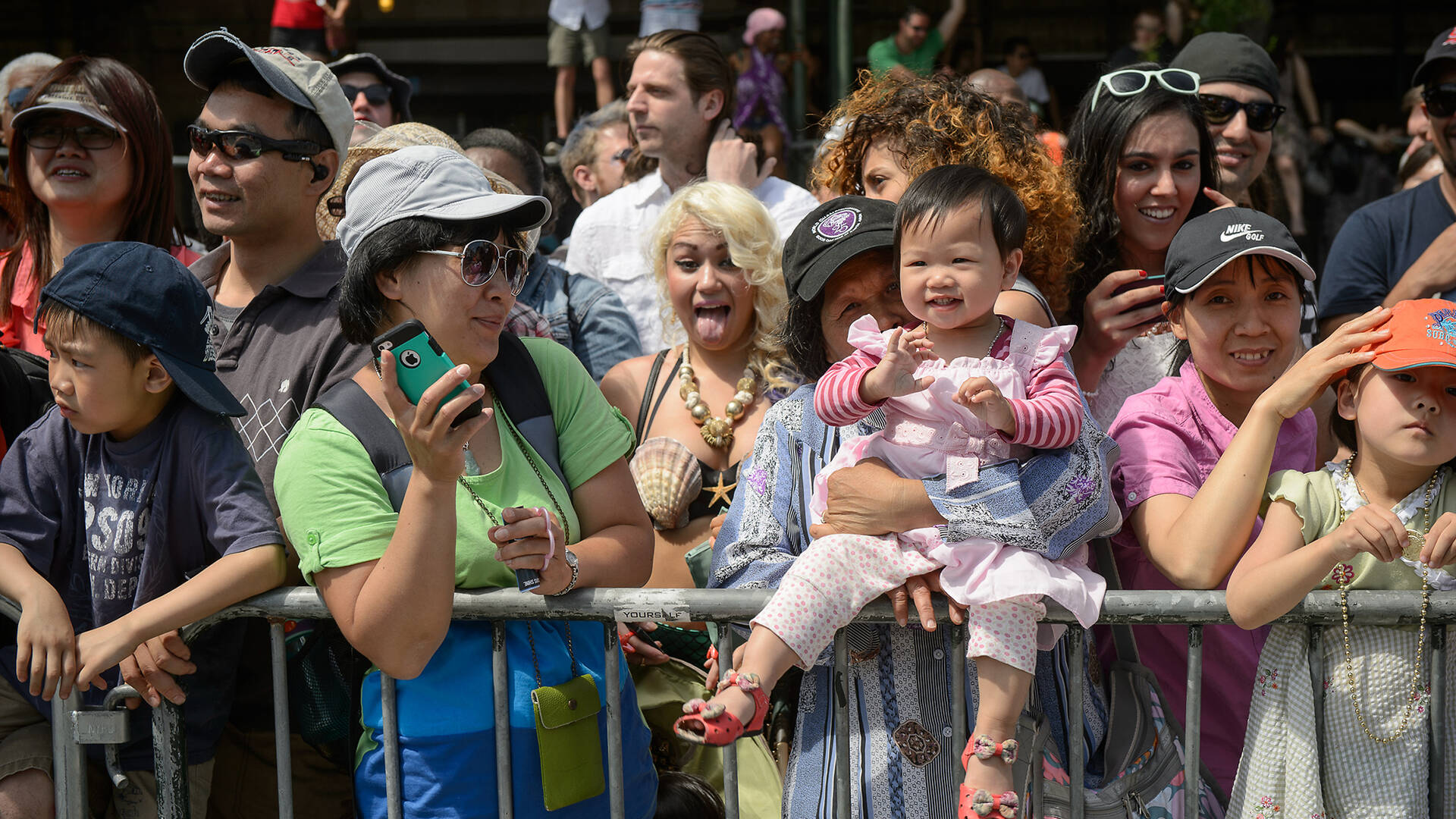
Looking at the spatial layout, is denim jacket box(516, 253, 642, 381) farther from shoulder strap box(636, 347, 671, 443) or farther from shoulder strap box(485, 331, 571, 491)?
shoulder strap box(485, 331, 571, 491)

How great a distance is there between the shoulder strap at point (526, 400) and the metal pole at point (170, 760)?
3.16 ft

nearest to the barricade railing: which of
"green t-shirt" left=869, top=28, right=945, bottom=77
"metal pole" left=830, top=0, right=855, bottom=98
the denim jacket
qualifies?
the denim jacket

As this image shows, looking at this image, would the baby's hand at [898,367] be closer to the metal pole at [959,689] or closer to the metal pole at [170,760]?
the metal pole at [959,689]

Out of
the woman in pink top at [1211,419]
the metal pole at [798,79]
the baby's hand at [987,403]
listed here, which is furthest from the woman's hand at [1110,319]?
the metal pole at [798,79]

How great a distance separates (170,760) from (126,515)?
0.54 m

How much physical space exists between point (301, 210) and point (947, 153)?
176 centimetres

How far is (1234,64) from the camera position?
4340 millimetres

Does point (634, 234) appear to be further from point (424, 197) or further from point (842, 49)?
point (842, 49)

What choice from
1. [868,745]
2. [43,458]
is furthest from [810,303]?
[43,458]

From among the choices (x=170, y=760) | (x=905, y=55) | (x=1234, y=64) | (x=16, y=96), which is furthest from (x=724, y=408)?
(x=905, y=55)

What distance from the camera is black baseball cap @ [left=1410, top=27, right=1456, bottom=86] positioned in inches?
174

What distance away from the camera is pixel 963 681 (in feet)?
8.79

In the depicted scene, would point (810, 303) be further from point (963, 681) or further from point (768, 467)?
point (963, 681)

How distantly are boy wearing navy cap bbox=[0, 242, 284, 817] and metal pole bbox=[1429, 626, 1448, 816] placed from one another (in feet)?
7.90
